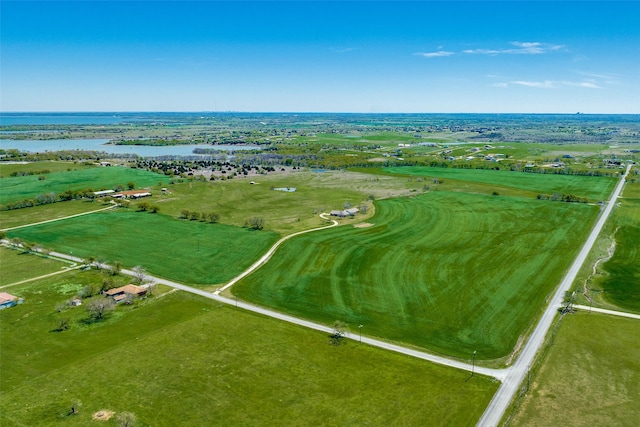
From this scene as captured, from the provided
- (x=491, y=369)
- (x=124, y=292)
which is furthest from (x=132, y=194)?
(x=491, y=369)

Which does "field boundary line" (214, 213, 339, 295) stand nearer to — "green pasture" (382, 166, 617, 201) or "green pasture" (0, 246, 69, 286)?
"green pasture" (0, 246, 69, 286)

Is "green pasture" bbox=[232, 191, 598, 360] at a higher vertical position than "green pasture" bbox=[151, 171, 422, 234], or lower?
lower

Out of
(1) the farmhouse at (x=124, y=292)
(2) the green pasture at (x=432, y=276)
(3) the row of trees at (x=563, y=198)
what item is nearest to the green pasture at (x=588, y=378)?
(2) the green pasture at (x=432, y=276)

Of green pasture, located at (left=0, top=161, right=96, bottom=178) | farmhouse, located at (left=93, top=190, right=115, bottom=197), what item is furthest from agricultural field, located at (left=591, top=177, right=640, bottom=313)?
green pasture, located at (left=0, top=161, right=96, bottom=178)

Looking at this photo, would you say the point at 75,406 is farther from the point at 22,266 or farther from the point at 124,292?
the point at 22,266

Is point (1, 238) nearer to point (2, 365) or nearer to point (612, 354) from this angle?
point (2, 365)

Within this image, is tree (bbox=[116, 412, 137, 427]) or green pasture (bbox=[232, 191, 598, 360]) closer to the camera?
tree (bbox=[116, 412, 137, 427])
